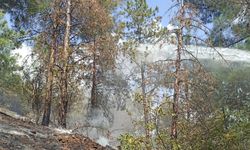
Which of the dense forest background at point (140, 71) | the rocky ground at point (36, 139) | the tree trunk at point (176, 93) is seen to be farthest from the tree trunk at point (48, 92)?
the tree trunk at point (176, 93)

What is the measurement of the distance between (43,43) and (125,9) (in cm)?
486

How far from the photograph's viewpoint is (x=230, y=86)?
14414mm

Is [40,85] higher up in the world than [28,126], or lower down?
higher up

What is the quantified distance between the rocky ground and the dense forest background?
1.06m

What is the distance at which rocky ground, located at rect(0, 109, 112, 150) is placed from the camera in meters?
7.17

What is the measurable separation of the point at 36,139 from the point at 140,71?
5.75 meters

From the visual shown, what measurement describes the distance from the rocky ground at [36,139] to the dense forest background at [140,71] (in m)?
1.06

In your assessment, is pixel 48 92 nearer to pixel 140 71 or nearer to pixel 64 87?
pixel 64 87

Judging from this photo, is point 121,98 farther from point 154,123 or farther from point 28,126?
point 154,123

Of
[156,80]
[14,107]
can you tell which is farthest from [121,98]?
[14,107]

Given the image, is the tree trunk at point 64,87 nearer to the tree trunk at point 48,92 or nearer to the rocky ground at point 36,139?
the tree trunk at point 48,92

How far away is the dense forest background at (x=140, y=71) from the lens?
7.21 metres

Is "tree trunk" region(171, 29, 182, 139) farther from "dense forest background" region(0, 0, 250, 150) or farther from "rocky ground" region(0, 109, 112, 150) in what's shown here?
"rocky ground" region(0, 109, 112, 150)

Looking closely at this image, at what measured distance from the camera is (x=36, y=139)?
25.6ft
